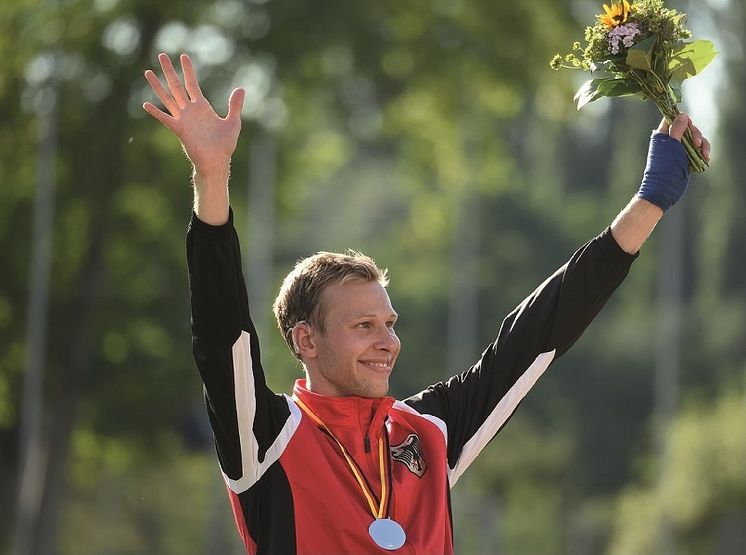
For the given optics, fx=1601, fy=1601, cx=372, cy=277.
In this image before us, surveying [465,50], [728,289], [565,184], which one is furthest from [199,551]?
[565,184]

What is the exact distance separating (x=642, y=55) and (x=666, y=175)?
427 mm

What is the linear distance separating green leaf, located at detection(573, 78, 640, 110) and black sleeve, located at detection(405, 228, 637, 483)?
515 millimetres

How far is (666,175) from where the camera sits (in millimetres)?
4953

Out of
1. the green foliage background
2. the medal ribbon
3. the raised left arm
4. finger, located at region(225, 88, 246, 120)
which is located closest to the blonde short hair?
the medal ribbon

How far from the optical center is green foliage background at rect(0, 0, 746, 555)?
69.1 ft

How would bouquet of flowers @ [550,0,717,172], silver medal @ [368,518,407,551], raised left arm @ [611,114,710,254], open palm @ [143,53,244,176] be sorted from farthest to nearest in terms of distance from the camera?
bouquet of flowers @ [550,0,717,172], raised left arm @ [611,114,710,254], silver medal @ [368,518,407,551], open palm @ [143,53,244,176]

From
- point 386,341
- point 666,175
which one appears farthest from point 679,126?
point 386,341

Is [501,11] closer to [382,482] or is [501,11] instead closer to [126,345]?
[126,345]

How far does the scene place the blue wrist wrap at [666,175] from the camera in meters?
4.95

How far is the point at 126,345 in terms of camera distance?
2325 centimetres

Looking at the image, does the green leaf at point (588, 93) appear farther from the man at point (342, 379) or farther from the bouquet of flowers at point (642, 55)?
the man at point (342, 379)

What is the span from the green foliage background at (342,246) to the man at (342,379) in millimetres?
15832

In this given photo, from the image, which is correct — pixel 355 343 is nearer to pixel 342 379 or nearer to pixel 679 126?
pixel 342 379

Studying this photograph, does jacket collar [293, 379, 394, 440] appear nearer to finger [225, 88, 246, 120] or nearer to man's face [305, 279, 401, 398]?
man's face [305, 279, 401, 398]
